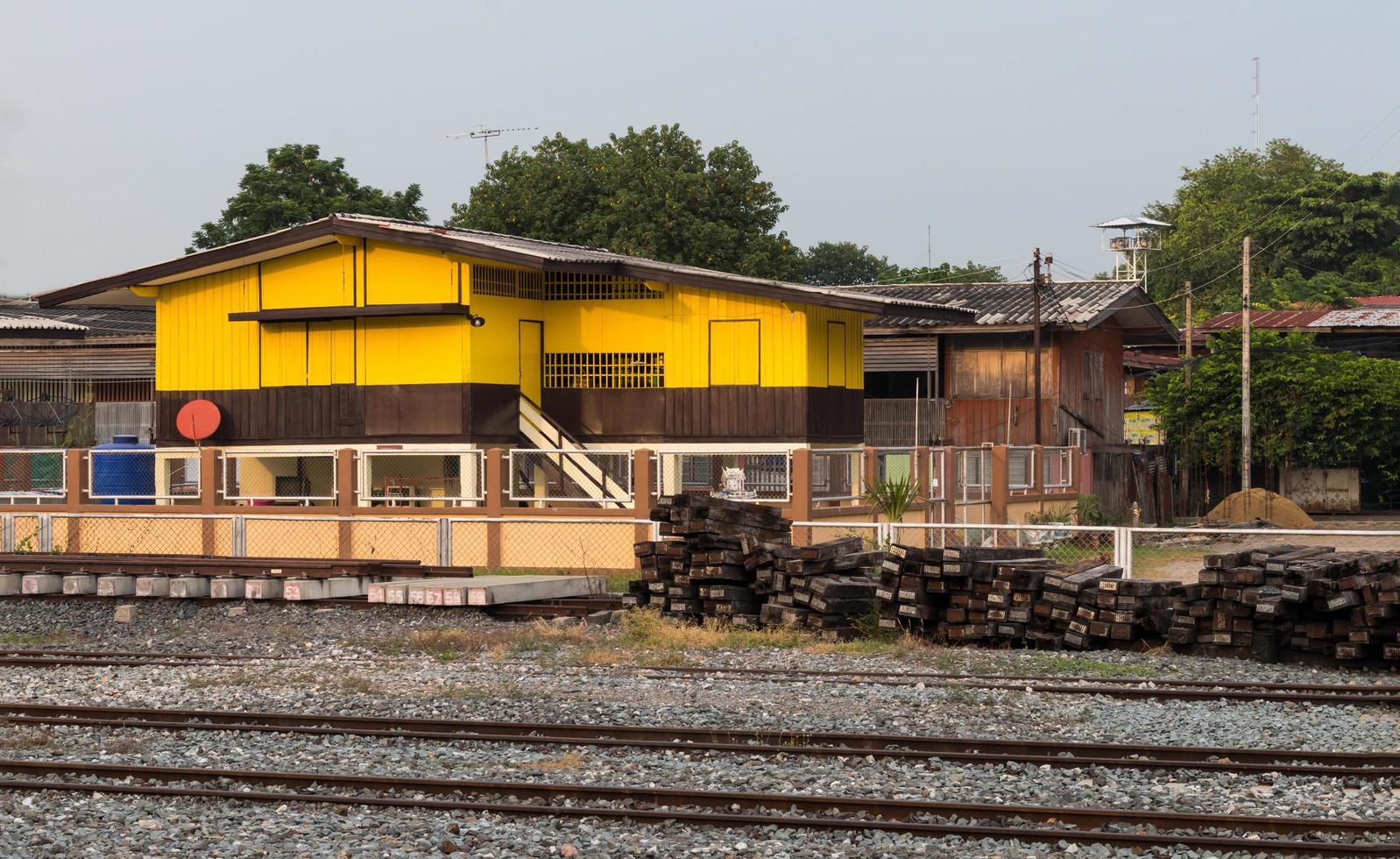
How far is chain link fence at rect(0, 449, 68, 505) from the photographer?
26906 millimetres

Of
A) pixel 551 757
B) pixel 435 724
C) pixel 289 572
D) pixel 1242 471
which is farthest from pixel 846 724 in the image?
pixel 1242 471

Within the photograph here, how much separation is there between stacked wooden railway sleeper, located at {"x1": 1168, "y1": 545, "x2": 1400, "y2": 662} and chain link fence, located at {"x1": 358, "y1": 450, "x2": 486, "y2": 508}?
12558 mm

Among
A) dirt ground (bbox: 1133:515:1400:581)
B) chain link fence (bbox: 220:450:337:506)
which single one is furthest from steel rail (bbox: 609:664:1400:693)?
chain link fence (bbox: 220:450:337:506)

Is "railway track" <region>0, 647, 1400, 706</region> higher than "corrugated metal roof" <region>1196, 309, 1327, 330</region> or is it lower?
lower

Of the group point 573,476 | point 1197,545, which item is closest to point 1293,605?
point 573,476

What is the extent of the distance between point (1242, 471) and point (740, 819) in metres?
31.9

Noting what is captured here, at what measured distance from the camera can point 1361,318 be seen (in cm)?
4512

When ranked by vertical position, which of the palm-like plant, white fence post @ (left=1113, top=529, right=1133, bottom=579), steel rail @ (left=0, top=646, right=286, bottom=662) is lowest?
steel rail @ (left=0, top=646, right=286, bottom=662)

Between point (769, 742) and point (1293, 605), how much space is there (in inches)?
273

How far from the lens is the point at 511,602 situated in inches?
763

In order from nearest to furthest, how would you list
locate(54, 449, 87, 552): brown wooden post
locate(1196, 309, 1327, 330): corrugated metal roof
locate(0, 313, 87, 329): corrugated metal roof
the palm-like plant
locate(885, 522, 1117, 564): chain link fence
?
locate(885, 522, 1117, 564): chain link fence
the palm-like plant
locate(54, 449, 87, 552): brown wooden post
locate(0, 313, 87, 329): corrugated metal roof
locate(1196, 309, 1327, 330): corrugated metal roof

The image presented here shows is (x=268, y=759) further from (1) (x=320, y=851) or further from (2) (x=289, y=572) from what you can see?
(2) (x=289, y=572)

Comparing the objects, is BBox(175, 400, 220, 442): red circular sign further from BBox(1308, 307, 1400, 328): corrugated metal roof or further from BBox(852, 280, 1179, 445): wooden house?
BBox(1308, 307, 1400, 328): corrugated metal roof

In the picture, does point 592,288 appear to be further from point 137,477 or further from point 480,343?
point 137,477
